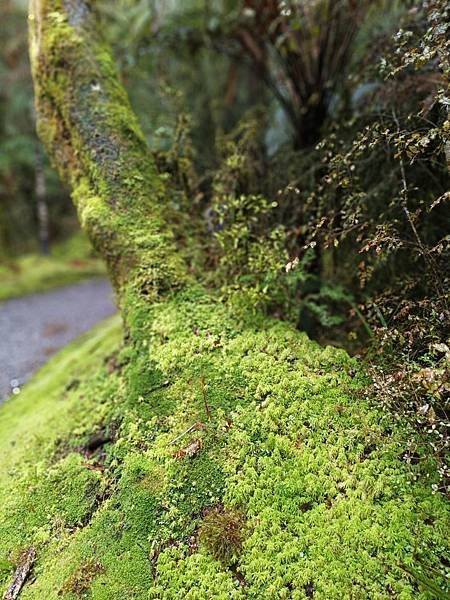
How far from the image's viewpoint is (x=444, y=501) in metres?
2.12

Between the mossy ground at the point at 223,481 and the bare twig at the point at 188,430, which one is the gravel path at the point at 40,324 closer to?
the mossy ground at the point at 223,481

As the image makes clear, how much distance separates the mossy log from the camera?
205 centimetres

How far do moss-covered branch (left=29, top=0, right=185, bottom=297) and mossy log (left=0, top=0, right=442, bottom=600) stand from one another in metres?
0.02

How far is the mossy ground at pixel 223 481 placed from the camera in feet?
6.64

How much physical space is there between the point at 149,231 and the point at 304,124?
101 inches

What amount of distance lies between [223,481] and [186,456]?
0.28 meters

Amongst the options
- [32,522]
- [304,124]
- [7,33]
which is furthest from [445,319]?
[7,33]

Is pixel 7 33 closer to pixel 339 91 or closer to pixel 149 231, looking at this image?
pixel 339 91

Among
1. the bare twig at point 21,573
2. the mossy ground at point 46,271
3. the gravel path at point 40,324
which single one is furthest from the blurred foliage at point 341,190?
the mossy ground at point 46,271

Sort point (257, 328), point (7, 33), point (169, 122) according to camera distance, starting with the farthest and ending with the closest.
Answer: point (7, 33)
point (169, 122)
point (257, 328)

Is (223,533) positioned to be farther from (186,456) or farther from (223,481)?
(186,456)

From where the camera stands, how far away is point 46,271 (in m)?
13.0

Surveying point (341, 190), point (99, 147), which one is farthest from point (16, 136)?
point (341, 190)

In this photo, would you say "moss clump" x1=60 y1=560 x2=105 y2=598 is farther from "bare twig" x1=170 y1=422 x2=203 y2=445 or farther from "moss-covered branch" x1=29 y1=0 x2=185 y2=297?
"moss-covered branch" x1=29 y1=0 x2=185 y2=297
